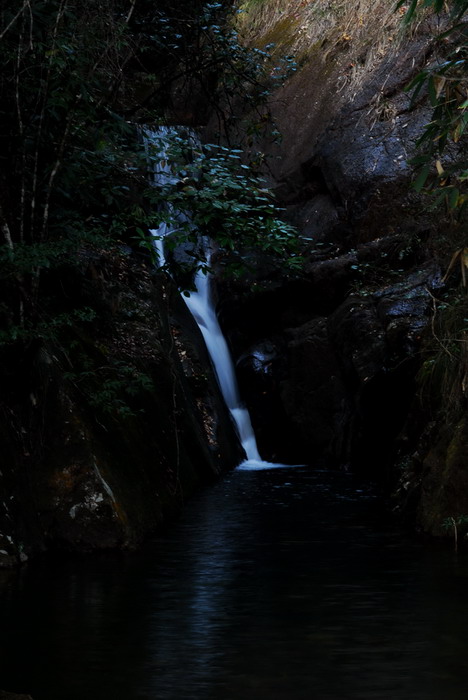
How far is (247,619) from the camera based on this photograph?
520cm

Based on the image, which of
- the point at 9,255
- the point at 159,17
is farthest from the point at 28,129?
the point at 159,17

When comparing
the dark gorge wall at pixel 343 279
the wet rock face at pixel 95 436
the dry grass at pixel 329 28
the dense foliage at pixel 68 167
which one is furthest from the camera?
the dry grass at pixel 329 28

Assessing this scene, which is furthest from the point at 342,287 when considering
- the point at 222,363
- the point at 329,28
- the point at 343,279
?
the point at 329,28

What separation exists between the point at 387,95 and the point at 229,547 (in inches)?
404

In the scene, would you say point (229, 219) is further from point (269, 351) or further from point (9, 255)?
point (269, 351)

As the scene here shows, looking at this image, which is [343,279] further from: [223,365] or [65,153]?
[65,153]

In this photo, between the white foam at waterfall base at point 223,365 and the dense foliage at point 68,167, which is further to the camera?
the white foam at waterfall base at point 223,365

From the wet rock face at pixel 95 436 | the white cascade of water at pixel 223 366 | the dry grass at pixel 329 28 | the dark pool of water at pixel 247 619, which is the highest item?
the dry grass at pixel 329 28

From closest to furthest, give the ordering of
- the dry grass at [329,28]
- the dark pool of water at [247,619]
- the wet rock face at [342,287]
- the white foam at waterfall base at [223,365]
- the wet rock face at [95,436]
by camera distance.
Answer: the dark pool of water at [247,619] < the wet rock face at [95,436] < the wet rock face at [342,287] < the white foam at waterfall base at [223,365] < the dry grass at [329,28]

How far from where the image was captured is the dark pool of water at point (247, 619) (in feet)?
13.4

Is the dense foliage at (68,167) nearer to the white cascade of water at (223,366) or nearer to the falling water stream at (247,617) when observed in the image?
the falling water stream at (247,617)

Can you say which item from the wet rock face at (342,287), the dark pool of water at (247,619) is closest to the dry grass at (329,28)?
the wet rock face at (342,287)

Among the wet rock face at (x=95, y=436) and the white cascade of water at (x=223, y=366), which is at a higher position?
the white cascade of water at (x=223, y=366)

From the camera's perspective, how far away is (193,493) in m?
10.1
